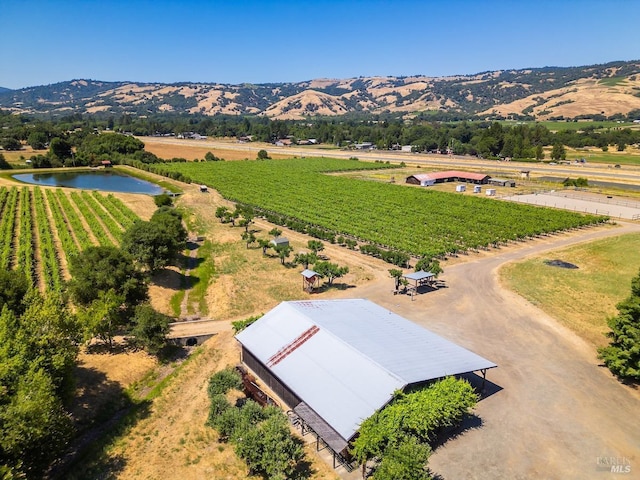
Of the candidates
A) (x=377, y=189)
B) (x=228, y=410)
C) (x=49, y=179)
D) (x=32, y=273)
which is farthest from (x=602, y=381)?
(x=49, y=179)

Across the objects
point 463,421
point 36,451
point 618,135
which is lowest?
point 463,421

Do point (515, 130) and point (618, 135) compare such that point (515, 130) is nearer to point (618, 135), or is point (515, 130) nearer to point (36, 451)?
point (618, 135)

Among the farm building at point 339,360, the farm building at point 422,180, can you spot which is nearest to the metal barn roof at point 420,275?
the farm building at point 339,360

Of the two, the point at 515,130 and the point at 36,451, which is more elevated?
the point at 515,130

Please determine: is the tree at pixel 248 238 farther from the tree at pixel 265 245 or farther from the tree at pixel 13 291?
the tree at pixel 13 291

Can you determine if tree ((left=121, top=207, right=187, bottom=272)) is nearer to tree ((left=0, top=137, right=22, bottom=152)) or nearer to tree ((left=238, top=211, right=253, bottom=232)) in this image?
tree ((left=238, top=211, right=253, bottom=232))

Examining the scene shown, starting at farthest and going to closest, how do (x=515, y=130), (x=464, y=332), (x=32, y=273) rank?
(x=515, y=130), (x=32, y=273), (x=464, y=332)

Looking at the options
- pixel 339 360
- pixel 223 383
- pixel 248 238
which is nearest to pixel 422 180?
pixel 248 238
